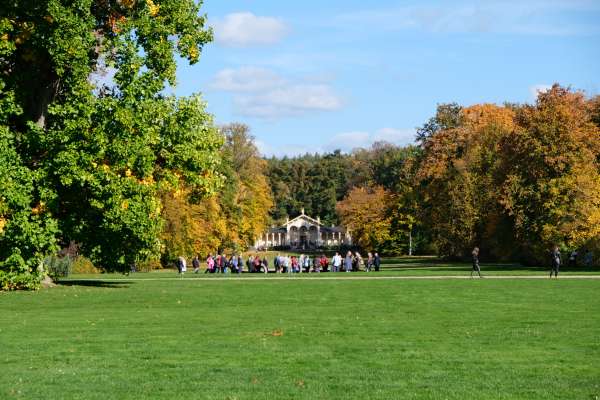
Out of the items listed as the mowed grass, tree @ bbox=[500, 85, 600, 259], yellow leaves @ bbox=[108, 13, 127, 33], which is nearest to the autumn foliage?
tree @ bbox=[500, 85, 600, 259]

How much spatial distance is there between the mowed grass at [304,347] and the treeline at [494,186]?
91.0 ft

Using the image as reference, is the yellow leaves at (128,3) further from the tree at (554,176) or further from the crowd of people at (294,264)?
the tree at (554,176)

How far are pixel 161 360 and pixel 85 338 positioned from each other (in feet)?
11.4

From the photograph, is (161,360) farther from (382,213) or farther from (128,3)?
→ (382,213)

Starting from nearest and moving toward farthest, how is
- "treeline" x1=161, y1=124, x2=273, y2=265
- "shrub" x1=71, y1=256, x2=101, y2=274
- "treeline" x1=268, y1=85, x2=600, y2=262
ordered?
1. "treeline" x1=268, y1=85, x2=600, y2=262
2. "shrub" x1=71, y1=256, x2=101, y2=274
3. "treeline" x1=161, y1=124, x2=273, y2=265

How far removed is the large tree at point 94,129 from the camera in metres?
29.5

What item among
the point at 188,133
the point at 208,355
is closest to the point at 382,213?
the point at 188,133

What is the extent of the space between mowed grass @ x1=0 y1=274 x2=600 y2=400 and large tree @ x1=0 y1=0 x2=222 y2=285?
12.0ft

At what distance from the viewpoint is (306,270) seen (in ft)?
180

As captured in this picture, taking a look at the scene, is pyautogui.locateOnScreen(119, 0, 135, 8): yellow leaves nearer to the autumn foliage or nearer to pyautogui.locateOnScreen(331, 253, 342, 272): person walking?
pyautogui.locateOnScreen(331, 253, 342, 272): person walking

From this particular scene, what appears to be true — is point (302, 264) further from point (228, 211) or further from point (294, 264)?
point (228, 211)

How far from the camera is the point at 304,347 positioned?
1561cm

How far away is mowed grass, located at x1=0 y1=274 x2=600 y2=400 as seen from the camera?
11812mm

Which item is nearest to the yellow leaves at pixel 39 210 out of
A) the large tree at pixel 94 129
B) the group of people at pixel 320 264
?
the large tree at pixel 94 129
